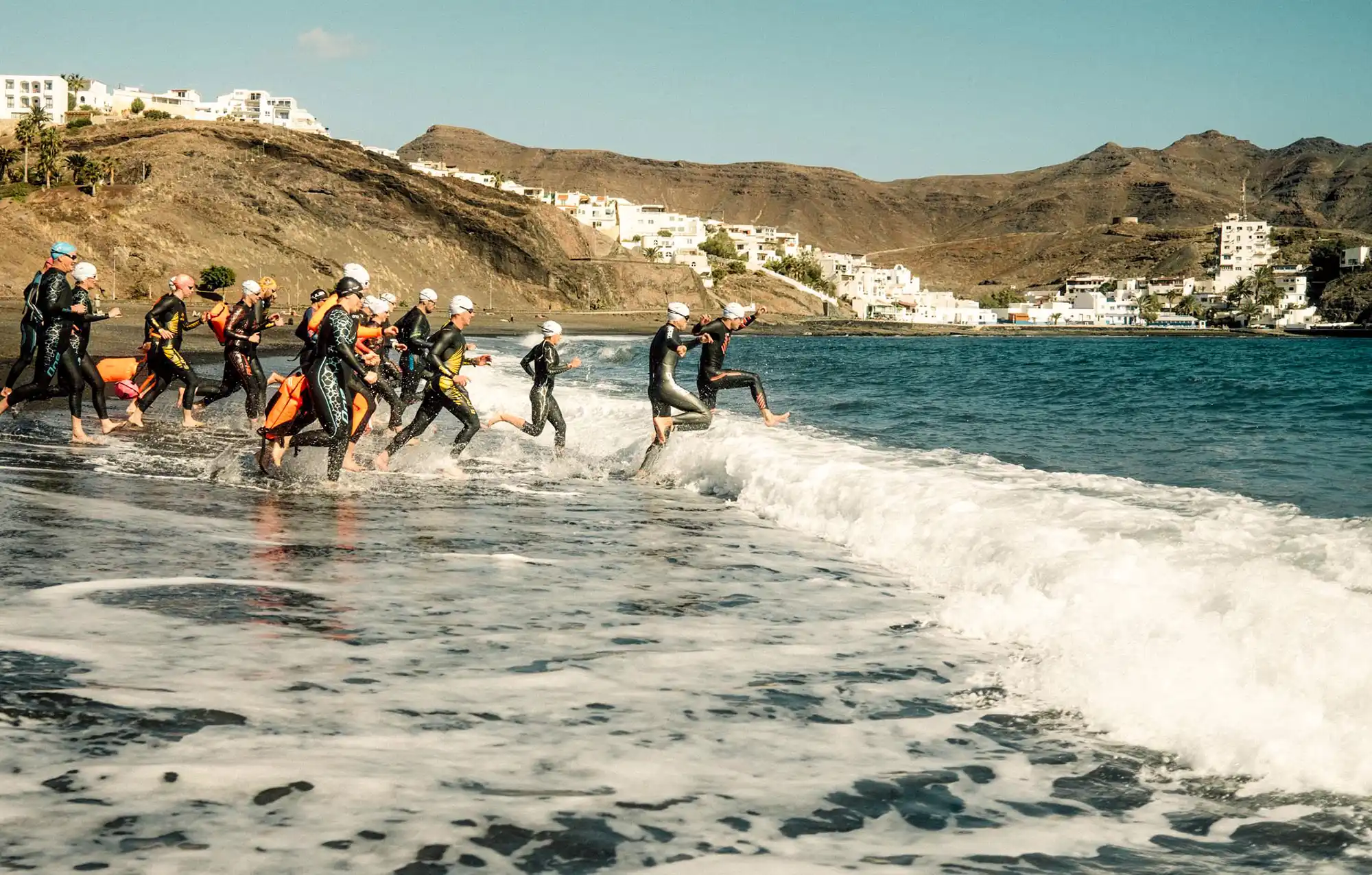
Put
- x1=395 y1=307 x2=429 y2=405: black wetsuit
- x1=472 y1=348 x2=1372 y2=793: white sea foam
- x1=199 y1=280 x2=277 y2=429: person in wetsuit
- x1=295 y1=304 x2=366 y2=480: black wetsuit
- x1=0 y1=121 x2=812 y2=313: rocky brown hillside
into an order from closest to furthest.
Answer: x1=472 y1=348 x2=1372 y2=793: white sea foam
x1=295 y1=304 x2=366 y2=480: black wetsuit
x1=395 y1=307 x2=429 y2=405: black wetsuit
x1=199 y1=280 x2=277 y2=429: person in wetsuit
x1=0 y1=121 x2=812 y2=313: rocky brown hillside

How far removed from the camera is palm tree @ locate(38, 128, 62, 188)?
105 m

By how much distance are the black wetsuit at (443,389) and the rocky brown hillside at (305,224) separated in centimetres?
7979

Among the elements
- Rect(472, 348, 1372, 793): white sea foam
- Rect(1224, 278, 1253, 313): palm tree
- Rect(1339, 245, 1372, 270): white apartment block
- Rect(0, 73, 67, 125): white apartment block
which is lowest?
Rect(472, 348, 1372, 793): white sea foam

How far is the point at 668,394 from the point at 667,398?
7 cm

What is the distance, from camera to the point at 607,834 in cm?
401

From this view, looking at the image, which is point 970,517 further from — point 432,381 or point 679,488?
point 432,381

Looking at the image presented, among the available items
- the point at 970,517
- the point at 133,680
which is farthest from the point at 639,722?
the point at 970,517

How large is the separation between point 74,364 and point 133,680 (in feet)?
35.9

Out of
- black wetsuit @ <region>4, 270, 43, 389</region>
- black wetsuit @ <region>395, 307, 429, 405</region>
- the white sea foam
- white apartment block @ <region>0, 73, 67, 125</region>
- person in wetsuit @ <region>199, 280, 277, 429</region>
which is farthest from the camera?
white apartment block @ <region>0, 73, 67, 125</region>

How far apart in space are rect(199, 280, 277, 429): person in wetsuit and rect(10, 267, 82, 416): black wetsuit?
2177 millimetres

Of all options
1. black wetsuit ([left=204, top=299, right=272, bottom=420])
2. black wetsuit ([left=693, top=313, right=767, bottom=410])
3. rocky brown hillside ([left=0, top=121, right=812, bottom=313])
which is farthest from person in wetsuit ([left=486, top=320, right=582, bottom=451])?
rocky brown hillside ([left=0, top=121, right=812, bottom=313])

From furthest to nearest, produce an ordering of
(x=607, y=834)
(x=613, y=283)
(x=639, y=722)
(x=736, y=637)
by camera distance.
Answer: (x=613, y=283) → (x=736, y=637) → (x=639, y=722) → (x=607, y=834)

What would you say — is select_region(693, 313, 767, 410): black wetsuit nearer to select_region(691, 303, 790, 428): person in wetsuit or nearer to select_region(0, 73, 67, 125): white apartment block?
select_region(691, 303, 790, 428): person in wetsuit

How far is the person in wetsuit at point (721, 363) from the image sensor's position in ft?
53.8
